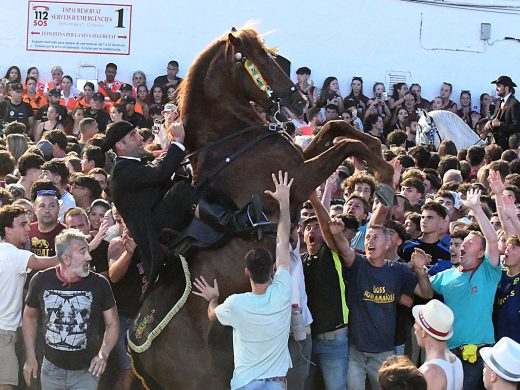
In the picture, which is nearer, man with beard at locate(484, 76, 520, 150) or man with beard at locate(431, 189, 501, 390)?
man with beard at locate(431, 189, 501, 390)

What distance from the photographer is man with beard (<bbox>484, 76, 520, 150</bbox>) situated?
17.7m

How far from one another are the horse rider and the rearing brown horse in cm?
20

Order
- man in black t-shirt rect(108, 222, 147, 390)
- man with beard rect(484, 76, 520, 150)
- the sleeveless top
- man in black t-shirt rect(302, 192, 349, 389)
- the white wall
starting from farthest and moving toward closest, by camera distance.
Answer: the white wall
man with beard rect(484, 76, 520, 150)
man in black t-shirt rect(108, 222, 147, 390)
man in black t-shirt rect(302, 192, 349, 389)
the sleeveless top

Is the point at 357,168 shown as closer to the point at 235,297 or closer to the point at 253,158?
the point at 253,158

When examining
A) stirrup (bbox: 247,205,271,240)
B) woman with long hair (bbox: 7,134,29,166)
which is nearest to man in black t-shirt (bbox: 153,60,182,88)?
woman with long hair (bbox: 7,134,29,166)

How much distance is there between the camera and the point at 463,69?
22625 millimetres

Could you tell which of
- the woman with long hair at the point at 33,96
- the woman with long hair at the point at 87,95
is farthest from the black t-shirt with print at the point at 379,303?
the woman with long hair at the point at 33,96

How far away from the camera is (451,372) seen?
260 inches

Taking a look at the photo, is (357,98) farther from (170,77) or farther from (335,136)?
(335,136)

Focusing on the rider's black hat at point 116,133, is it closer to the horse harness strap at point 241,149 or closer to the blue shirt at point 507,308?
the horse harness strap at point 241,149

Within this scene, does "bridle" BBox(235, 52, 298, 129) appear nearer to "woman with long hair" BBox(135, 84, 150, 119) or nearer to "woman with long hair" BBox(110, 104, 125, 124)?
"woman with long hair" BBox(110, 104, 125, 124)

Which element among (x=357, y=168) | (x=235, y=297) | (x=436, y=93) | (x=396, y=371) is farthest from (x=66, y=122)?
(x=396, y=371)

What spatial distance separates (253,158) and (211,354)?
1.55m

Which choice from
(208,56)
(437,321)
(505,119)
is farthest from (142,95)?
(437,321)
